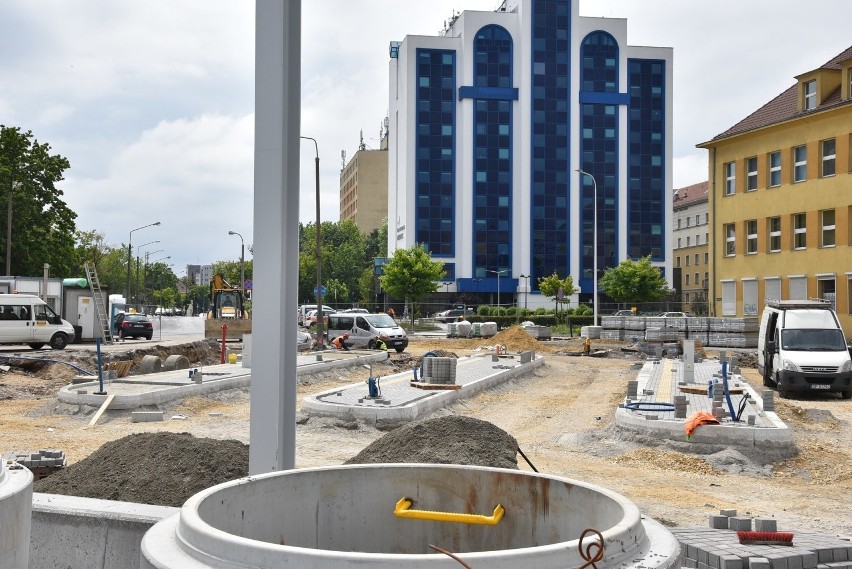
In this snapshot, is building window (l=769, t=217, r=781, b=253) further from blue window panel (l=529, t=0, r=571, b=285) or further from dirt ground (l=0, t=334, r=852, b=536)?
blue window panel (l=529, t=0, r=571, b=285)

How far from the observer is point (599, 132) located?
293 feet

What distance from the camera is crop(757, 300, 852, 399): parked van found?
2075cm

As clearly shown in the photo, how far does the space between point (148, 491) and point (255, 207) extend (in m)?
3.20

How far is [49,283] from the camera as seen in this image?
124ft

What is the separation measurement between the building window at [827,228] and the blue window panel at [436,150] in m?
51.2

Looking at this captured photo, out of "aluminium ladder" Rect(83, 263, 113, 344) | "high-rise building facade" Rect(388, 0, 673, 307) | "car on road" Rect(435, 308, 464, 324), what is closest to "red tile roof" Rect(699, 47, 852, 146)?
"aluminium ladder" Rect(83, 263, 113, 344)

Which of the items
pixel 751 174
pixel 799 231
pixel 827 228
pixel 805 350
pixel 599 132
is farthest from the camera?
pixel 599 132

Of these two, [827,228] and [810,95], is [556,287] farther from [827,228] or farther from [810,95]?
[827,228]

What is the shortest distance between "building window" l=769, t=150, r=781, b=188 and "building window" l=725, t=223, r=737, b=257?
3317 millimetres

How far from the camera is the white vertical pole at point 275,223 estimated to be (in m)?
5.16

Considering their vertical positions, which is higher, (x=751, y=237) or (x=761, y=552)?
(x=751, y=237)

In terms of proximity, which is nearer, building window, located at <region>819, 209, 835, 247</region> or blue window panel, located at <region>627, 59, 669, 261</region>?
building window, located at <region>819, 209, 835, 247</region>

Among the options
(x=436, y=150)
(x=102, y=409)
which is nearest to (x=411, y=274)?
(x=436, y=150)

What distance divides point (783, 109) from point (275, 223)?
136 feet
